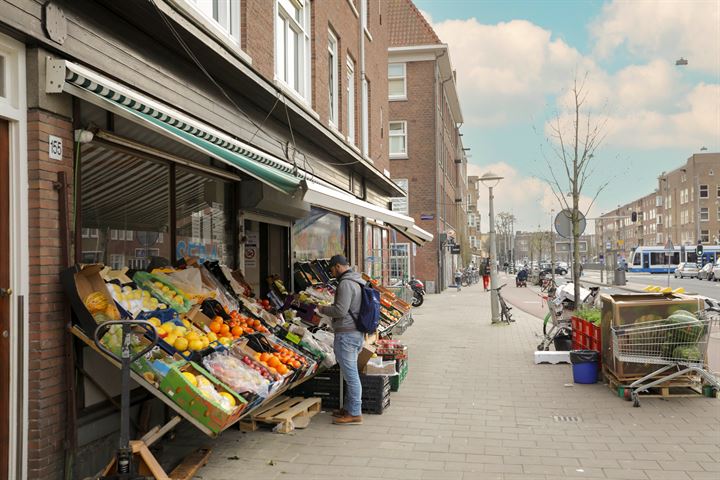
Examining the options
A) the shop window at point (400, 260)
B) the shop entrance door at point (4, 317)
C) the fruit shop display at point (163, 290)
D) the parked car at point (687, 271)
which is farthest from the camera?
the parked car at point (687, 271)

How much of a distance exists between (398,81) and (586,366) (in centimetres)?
2891

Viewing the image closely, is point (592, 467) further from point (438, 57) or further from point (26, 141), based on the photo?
Result: point (438, 57)

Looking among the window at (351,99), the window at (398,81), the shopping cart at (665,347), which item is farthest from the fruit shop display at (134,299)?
the window at (398,81)

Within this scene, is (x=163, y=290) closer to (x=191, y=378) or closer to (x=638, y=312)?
(x=191, y=378)

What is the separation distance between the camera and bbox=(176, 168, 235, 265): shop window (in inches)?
288

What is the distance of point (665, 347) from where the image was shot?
7906 millimetres

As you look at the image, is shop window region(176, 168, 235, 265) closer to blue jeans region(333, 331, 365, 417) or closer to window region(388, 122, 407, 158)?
blue jeans region(333, 331, 365, 417)

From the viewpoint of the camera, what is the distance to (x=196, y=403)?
187 inches

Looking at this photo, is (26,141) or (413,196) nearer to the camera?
(26,141)

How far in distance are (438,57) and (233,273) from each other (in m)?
29.7

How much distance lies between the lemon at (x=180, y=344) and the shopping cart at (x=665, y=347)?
5.43 metres

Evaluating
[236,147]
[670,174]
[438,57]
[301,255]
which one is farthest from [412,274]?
[670,174]

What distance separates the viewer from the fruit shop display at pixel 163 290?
18.7ft

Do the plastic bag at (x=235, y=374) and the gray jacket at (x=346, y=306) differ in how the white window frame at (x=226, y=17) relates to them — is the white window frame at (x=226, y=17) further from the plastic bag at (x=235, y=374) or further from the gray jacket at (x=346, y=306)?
the plastic bag at (x=235, y=374)
